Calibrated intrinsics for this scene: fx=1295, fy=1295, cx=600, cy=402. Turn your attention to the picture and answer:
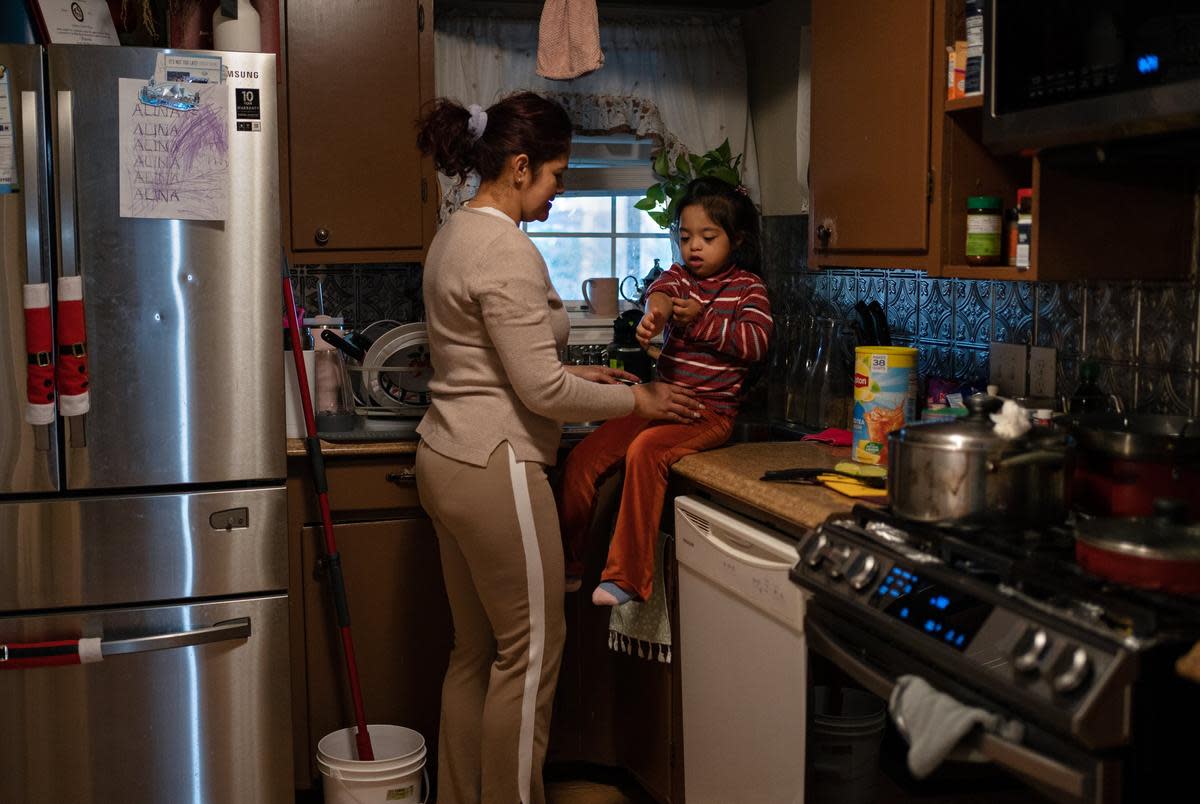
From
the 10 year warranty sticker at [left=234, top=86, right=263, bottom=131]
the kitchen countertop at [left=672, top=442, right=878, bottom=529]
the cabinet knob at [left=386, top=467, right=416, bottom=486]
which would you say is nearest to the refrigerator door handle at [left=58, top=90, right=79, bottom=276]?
the 10 year warranty sticker at [left=234, top=86, right=263, bottom=131]

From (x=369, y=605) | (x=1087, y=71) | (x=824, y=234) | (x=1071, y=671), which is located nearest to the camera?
(x=1071, y=671)

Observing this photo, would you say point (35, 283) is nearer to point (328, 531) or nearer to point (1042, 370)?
point (328, 531)

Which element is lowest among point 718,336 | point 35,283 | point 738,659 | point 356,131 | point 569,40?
point 738,659

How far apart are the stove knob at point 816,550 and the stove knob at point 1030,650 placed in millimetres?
467

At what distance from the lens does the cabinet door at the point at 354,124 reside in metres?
3.07

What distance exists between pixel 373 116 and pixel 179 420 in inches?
35.4

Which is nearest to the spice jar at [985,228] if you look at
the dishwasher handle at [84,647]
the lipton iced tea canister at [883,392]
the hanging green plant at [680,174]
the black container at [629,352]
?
the lipton iced tea canister at [883,392]

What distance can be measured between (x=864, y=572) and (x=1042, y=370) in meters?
0.81

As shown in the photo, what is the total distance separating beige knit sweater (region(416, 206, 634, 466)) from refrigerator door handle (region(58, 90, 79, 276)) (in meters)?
0.74

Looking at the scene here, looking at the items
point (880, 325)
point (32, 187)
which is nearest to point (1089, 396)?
point (880, 325)

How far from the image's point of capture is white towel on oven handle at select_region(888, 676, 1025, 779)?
→ 1521mm

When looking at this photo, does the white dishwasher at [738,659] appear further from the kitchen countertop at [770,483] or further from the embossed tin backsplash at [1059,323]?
the embossed tin backsplash at [1059,323]

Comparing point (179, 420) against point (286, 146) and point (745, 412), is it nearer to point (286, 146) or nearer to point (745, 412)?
point (286, 146)

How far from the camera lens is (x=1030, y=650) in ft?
4.88
